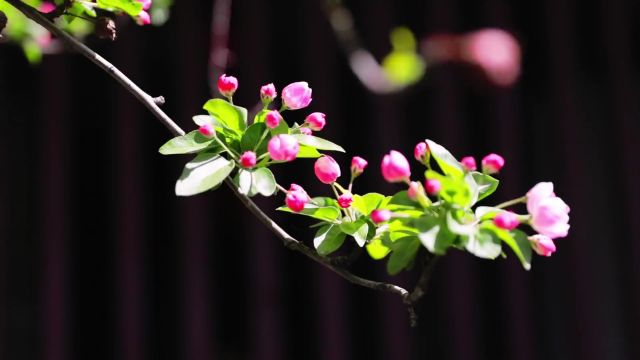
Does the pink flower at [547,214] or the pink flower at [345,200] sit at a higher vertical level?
the pink flower at [345,200]

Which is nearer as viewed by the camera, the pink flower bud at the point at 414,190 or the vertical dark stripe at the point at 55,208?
the pink flower bud at the point at 414,190

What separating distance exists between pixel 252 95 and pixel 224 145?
1438 millimetres

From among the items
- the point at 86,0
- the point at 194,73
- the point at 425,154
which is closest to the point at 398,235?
the point at 425,154

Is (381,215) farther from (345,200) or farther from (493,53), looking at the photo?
(493,53)

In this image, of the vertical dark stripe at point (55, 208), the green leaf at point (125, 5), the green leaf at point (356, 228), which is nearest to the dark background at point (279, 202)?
the vertical dark stripe at point (55, 208)

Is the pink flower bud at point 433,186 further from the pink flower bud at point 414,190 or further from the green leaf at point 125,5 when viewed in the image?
the green leaf at point 125,5

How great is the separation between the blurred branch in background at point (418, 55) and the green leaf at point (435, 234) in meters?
1.36

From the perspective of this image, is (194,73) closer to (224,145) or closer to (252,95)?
(252,95)

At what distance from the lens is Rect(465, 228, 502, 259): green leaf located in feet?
1.86

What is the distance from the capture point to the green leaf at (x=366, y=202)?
0.66 m

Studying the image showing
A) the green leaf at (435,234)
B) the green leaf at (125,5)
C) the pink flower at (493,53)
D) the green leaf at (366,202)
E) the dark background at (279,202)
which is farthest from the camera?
the dark background at (279,202)

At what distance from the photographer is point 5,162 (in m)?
2.09

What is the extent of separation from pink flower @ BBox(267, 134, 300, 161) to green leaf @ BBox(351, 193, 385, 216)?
7 centimetres

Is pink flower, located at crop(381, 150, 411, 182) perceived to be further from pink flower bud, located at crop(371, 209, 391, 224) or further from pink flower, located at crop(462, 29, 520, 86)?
pink flower, located at crop(462, 29, 520, 86)
